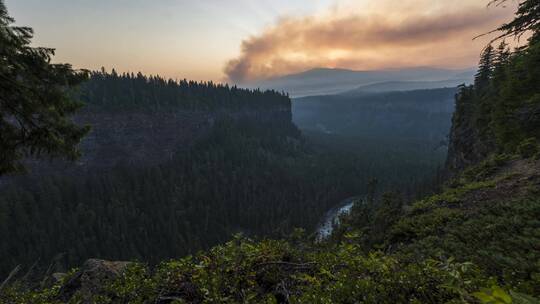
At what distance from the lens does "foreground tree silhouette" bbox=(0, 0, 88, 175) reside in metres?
9.39

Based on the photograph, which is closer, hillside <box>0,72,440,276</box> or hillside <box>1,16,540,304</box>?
hillside <box>1,16,540,304</box>

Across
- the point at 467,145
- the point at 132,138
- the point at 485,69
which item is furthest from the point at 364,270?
the point at 132,138

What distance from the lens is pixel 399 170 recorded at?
16688 centimetres

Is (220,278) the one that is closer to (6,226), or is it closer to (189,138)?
(6,226)

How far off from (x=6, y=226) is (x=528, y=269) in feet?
409

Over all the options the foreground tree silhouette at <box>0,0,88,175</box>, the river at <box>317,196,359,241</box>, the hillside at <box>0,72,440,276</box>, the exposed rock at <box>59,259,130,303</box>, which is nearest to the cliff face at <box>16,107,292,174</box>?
the hillside at <box>0,72,440,276</box>

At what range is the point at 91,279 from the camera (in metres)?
7.43

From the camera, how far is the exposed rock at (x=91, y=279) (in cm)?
706

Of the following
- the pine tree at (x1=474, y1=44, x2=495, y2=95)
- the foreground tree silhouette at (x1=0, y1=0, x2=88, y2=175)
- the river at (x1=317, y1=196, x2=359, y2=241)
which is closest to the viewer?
the foreground tree silhouette at (x1=0, y1=0, x2=88, y2=175)

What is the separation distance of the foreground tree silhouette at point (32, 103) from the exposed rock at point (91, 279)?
5.22 metres

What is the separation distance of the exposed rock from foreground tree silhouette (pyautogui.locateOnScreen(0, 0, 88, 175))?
17.1 ft

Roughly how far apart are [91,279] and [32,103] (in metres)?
6.53

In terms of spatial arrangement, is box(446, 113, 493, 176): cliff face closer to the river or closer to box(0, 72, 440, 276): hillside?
box(0, 72, 440, 276): hillside

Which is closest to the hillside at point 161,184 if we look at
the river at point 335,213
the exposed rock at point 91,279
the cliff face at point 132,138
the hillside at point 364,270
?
the cliff face at point 132,138
